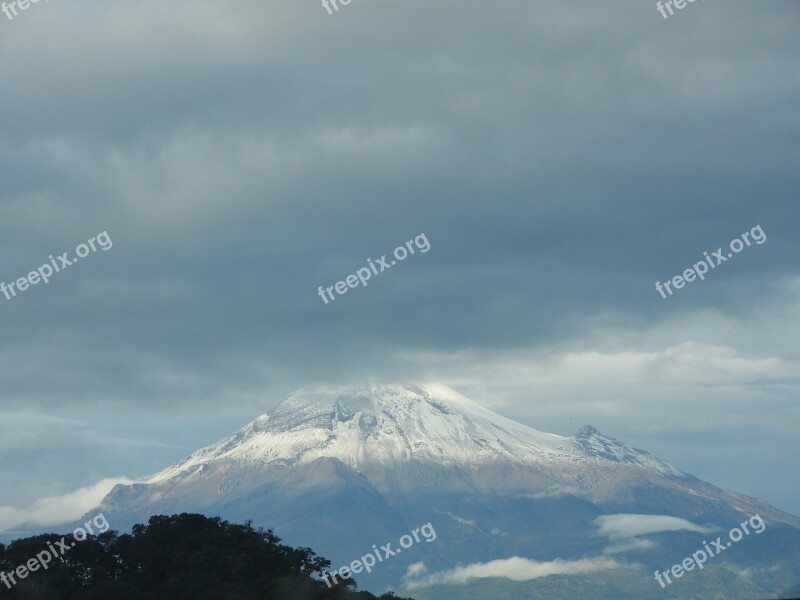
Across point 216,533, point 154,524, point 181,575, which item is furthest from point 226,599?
point 154,524

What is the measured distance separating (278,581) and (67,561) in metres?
19.2

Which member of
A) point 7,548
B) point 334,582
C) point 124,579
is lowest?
point 334,582

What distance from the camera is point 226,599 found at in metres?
84.4

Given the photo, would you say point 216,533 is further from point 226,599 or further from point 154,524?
point 226,599

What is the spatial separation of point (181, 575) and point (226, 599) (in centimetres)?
726

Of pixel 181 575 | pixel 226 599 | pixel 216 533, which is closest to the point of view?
pixel 226 599

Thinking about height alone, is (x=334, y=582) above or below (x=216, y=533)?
below

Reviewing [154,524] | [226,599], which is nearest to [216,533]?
[154,524]

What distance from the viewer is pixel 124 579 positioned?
95000 millimetres

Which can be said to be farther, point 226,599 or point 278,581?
point 278,581

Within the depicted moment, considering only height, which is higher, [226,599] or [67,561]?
[67,561]

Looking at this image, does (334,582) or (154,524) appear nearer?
(334,582)

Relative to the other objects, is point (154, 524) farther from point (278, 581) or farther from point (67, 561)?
point (278, 581)

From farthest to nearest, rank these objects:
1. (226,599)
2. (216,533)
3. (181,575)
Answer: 1. (216,533)
2. (181,575)
3. (226,599)
